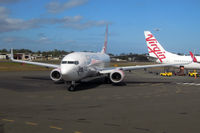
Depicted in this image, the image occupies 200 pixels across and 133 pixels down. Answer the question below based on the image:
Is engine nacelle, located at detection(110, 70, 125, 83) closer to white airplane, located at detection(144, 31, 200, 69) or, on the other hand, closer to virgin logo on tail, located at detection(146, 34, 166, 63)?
white airplane, located at detection(144, 31, 200, 69)

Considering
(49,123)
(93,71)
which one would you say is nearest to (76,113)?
(49,123)

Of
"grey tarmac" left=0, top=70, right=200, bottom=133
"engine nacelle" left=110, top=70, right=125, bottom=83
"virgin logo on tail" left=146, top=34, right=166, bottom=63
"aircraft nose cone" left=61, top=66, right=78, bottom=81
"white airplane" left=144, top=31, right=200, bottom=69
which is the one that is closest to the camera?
"grey tarmac" left=0, top=70, right=200, bottom=133

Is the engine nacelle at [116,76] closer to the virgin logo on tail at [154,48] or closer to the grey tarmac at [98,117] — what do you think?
the grey tarmac at [98,117]

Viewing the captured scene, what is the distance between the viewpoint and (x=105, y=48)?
139 feet

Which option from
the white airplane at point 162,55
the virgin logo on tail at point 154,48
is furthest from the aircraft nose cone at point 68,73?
Answer: the virgin logo on tail at point 154,48

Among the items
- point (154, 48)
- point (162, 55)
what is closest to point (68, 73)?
point (154, 48)

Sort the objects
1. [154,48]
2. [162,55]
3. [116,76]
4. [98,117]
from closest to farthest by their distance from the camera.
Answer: [98,117] < [116,76] < [162,55] < [154,48]

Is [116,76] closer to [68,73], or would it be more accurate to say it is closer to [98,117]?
[68,73]

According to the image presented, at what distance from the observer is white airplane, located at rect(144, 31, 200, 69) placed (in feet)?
141

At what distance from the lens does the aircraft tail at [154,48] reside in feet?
144

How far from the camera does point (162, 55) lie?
143 feet

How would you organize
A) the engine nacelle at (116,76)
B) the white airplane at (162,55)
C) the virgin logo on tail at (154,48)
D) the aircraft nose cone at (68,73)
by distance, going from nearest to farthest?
the aircraft nose cone at (68,73) < the engine nacelle at (116,76) < the white airplane at (162,55) < the virgin logo on tail at (154,48)

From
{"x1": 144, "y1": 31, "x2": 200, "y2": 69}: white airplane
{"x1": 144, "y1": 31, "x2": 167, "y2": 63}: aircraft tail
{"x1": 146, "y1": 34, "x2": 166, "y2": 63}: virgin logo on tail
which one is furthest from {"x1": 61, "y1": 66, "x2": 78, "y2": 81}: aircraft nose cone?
{"x1": 146, "y1": 34, "x2": 166, "y2": 63}: virgin logo on tail

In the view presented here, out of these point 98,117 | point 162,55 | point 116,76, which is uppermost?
point 162,55
